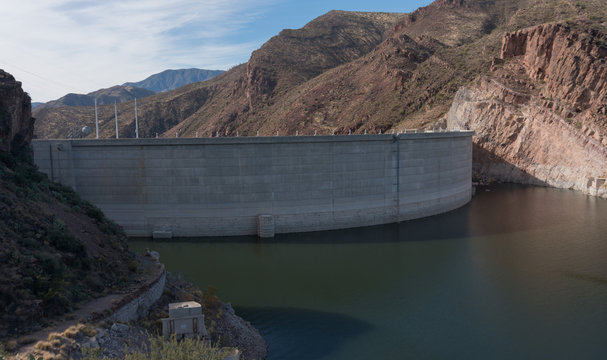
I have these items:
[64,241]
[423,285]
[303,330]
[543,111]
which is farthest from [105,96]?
[303,330]

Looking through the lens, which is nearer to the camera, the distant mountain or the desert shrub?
the desert shrub

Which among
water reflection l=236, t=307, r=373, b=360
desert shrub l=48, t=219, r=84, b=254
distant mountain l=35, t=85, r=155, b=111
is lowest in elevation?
water reflection l=236, t=307, r=373, b=360

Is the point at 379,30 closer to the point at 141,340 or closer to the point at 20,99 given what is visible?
the point at 20,99

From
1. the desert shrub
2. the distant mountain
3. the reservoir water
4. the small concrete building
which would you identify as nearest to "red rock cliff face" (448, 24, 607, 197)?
the reservoir water

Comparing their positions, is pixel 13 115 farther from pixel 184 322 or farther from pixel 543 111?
pixel 543 111

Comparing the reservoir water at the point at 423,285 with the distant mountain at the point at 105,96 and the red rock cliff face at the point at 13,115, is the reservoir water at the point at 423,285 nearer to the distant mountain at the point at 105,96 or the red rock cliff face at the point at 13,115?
the red rock cliff face at the point at 13,115

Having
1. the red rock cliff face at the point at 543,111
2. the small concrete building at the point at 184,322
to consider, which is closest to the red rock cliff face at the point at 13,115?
the small concrete building at the point at 184,322

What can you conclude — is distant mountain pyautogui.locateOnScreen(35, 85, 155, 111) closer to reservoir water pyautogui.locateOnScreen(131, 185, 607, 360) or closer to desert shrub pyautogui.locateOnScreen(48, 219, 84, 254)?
reservoir water pyautogui.locateOnScreen(131, 185, 607, 360)
